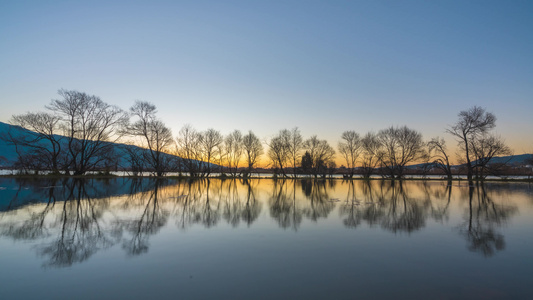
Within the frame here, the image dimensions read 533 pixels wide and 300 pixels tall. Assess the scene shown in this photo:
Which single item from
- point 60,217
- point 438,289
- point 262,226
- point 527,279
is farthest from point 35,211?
point 527,279

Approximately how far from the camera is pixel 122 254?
5.16 metres

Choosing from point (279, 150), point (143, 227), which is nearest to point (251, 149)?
point (279, 150)

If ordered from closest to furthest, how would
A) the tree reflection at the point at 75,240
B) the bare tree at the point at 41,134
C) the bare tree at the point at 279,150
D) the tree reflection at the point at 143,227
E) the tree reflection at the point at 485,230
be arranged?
the tree reflection at the point at 75,240 < the tree reflection at the point at 143,227 < the tree reflection at the point at 485,230 < the bare tree at the point at 41,134 < the bare tree at the point at 279,150

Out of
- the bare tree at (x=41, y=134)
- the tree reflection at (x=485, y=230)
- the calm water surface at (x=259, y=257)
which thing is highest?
the bare tree at (x=41, y=134)

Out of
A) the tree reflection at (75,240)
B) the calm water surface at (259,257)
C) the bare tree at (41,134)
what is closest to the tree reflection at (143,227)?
the calm water surface at (259,257)

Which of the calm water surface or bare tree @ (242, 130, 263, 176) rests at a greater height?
bare tree @ (242, 130, 263, 176)

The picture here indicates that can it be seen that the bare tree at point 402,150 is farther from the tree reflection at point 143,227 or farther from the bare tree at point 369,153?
the tree reflection at point 143,227

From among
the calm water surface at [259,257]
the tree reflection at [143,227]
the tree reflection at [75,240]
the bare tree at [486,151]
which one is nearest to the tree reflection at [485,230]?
the calm water surface at [259,257]

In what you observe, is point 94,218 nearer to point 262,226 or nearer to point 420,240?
point 262,226

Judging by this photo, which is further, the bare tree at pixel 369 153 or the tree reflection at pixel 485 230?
the bare tree at pixel 369 153

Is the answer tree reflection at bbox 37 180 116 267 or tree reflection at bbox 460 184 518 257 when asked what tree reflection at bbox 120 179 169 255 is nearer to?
tree reflection at bbox 37 180 116 267

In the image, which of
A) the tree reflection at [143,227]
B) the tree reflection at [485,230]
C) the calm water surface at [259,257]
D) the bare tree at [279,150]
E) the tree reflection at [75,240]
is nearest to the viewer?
the calm water surface at [259,257]

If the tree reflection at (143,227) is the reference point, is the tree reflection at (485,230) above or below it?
below

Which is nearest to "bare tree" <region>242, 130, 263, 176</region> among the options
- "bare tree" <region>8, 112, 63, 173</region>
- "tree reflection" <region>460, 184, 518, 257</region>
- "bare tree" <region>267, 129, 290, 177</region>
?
"bare tree" <region>267, 129, 290, 177</region>
